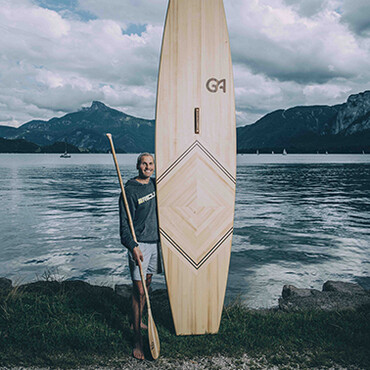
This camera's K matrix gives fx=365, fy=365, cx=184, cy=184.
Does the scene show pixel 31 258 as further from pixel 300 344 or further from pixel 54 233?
pixel 300 344

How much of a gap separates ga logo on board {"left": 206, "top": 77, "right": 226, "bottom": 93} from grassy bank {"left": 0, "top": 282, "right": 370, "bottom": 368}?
2.73m

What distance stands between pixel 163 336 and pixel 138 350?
19.7 inches

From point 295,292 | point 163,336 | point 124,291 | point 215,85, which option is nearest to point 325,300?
point 295,292

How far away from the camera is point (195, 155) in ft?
13.8

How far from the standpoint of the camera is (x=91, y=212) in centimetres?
1820

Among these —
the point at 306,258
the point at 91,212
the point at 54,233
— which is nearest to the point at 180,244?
the point at 306,258

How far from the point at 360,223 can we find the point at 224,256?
1311cm

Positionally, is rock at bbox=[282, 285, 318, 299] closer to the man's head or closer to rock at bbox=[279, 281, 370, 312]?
rock at bbox=[279, 281, 370, 312]

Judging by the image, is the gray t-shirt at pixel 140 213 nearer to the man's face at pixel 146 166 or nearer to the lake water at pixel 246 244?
the man's face at pixel 146 166

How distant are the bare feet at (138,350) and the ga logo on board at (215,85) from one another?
2820mm

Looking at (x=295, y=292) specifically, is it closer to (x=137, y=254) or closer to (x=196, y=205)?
(x=196, y=205)

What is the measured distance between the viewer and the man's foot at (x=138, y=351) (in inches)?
141

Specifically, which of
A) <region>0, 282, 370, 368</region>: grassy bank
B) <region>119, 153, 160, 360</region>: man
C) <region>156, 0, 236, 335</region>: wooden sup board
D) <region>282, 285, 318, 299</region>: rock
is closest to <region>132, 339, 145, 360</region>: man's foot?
<region>119, 153, 160, 360</region>: man

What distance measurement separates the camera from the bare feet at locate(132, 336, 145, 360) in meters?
3.58
